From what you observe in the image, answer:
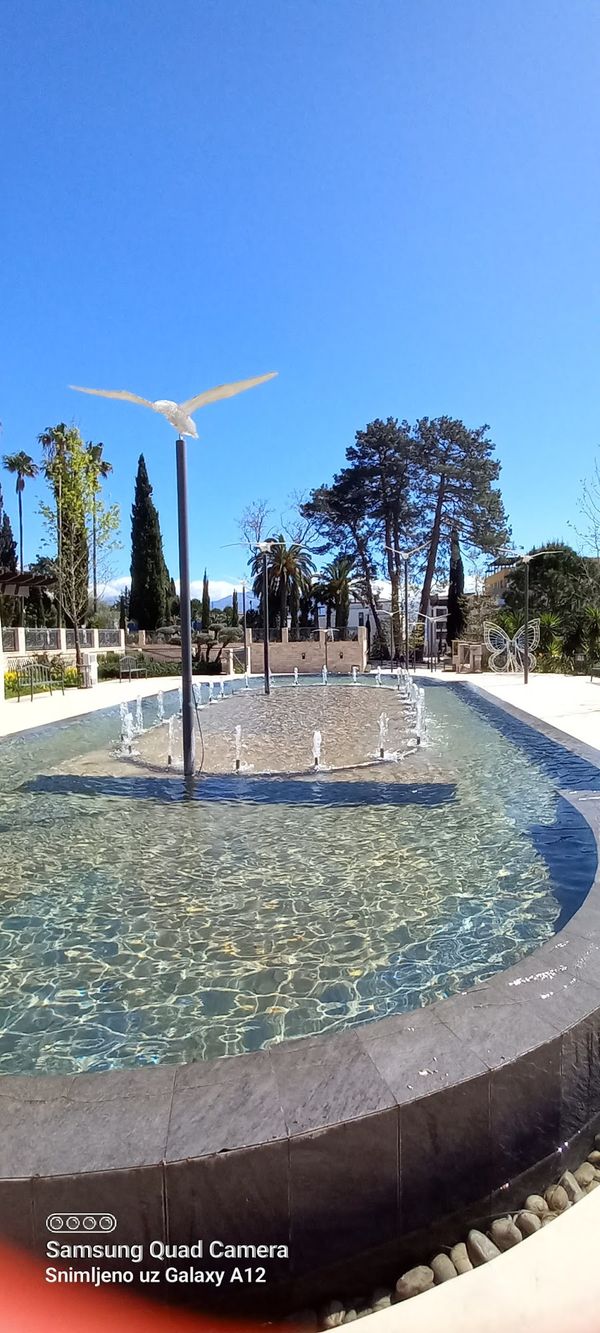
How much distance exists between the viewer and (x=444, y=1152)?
2307mm

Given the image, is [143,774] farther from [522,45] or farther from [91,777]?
[522,45]

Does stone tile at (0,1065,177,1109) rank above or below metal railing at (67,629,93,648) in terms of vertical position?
below

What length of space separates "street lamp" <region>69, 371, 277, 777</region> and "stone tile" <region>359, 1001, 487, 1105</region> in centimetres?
570

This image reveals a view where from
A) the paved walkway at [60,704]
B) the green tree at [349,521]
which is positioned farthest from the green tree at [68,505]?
the green tree at [349,521]

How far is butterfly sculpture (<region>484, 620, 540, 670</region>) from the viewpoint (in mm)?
28859

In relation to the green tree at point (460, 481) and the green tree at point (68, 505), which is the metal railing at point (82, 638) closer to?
the green tree at point (68, 505)

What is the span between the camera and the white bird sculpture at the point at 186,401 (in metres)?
7.54

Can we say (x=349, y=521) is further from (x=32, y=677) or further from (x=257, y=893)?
(x=257, y=893)

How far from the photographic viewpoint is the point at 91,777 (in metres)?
9.02

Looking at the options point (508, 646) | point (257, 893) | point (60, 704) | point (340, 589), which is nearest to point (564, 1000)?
point (257, 893)

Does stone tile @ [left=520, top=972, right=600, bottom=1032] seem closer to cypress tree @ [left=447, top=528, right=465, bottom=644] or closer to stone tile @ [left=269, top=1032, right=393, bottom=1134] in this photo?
stone tile @ [left=269, top=1032, right=393, bottom=1134]

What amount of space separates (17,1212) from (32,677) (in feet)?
67.7

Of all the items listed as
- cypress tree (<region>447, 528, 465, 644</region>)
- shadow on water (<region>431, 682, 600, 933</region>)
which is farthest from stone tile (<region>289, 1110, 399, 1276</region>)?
cypress tree (<region>447, 528, 465, 644</region>)

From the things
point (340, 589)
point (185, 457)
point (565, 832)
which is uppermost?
point (340, 589)
